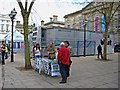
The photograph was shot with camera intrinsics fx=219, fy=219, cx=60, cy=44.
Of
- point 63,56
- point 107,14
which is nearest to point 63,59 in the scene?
point 63,56

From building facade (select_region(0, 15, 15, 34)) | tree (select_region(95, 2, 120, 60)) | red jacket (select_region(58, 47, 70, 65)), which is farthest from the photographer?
building facade (select_region(0, 15, 15, 34))

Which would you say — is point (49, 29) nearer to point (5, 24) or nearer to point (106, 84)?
point (106, 84)

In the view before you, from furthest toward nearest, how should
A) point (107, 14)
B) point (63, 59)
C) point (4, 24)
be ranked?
point (4, 24) < point (107, 14) < point (63, 59)

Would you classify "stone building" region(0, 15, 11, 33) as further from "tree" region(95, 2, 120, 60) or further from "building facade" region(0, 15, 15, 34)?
"tree" region(95, 2, 120, 60)

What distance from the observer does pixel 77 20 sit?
60750 mm

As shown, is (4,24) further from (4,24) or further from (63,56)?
(63,56)

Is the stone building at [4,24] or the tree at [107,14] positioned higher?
the stone building at [4,24]

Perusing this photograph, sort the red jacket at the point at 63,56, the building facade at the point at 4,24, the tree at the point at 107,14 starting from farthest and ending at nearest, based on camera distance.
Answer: the building facade at the point at 4,24 → the tree at the point at 107,14 → the red jacket at the point at 63,56

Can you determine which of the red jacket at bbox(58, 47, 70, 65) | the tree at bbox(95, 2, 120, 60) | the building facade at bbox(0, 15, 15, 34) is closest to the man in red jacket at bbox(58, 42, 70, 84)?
the red jacket at bbox(58, 47, 70, 65)

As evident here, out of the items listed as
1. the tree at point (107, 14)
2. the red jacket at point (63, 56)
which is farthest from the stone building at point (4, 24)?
the red jacket at point (63, 56)

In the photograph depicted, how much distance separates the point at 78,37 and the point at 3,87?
62.3 ft

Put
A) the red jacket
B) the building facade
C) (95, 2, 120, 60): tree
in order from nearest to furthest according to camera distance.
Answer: the red jacket → (95, 2, 120, 60): tree → the building facade

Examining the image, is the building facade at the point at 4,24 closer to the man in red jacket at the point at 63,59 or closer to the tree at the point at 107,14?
the tree at the point at 107,14

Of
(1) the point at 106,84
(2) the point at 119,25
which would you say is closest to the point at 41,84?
(1) the point at 106,84
